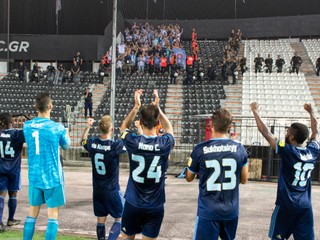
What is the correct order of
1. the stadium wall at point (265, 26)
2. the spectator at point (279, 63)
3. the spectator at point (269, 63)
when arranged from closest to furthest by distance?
the spectator at point (279, 63)
the spectator at point (269, 63)
the stadium wall at point (265, 26)

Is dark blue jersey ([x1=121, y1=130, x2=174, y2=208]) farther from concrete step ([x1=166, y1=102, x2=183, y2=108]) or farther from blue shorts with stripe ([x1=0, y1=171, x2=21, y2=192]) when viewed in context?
concrete step ([x1=166, y1=102, x2=183, y2=108])

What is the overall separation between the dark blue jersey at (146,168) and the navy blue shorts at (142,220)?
6cm

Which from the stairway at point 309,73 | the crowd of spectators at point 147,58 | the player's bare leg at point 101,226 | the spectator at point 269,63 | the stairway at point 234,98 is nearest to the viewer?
the player's bare leg at point 101,226

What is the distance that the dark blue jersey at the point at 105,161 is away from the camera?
6559mm

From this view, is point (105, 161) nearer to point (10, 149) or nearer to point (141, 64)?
point (10, 149)

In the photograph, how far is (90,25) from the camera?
121 ft

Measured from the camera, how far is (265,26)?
119ft

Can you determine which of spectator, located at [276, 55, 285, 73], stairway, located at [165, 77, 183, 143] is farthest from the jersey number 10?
spectator, located at [276, 55, 285, 73]

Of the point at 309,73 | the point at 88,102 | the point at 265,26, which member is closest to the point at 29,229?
the point at 88,102

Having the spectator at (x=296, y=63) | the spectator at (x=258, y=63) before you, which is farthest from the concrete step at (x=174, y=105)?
the spectator at (x=296, y=63)

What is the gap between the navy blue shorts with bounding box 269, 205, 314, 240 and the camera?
217 inches

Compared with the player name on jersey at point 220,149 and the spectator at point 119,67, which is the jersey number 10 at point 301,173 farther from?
the spectator at point 119,67

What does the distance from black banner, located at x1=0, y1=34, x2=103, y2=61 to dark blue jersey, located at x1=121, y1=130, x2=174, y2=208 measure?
28.9m

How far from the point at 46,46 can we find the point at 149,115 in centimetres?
3005
